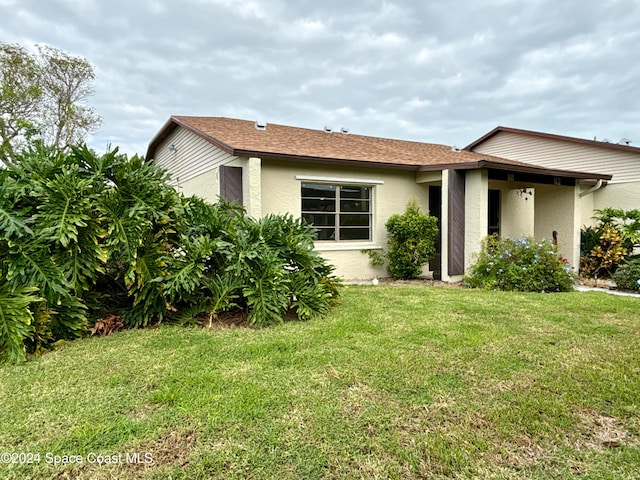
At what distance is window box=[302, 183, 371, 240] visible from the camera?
29.0 feet

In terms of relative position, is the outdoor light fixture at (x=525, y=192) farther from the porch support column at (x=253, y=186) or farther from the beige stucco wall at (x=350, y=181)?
the porch support column at (x=253, y=186)

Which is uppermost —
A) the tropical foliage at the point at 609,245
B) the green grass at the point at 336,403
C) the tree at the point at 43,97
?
the tree at the point at 43,97

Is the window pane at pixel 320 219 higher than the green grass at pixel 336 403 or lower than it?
higher

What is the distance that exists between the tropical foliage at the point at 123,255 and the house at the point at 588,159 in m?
10.2

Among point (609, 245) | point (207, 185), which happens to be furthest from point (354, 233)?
point (609, 245)

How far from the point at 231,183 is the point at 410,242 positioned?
4412 millimetres

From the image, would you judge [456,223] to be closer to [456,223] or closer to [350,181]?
[456,223]

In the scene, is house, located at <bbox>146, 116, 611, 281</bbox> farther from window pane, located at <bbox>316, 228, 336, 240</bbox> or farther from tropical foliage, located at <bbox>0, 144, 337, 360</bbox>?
tropical foliage, located at <bbox>0, 144, 337, 360</bbox>

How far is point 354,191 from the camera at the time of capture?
9.30 meters

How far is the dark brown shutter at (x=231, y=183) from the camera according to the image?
7.92 meters

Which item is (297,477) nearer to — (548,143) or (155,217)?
(155,217)

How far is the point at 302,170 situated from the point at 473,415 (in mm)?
6881

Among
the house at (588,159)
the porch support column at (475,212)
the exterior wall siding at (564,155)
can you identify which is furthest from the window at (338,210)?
the exterior wall siding at (564,155)

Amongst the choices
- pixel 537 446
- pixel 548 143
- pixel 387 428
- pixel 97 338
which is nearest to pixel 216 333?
pixel 97 338
